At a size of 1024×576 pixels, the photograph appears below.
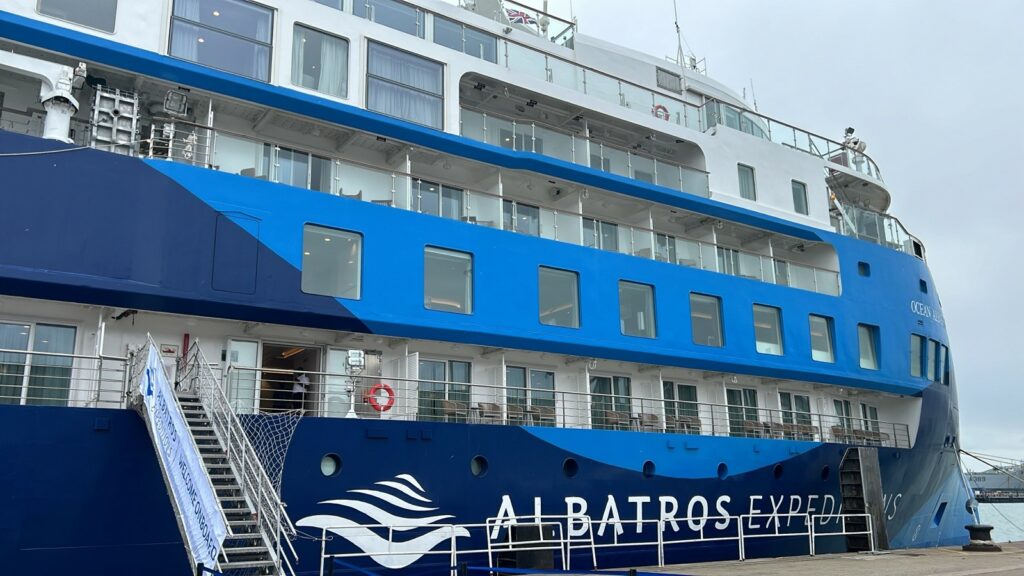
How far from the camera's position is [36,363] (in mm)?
12367

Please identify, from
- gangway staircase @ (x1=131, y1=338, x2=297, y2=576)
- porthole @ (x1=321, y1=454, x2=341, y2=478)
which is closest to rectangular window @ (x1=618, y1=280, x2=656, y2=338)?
porthole @ (x1=321, y1=454, x2=341, y2=478)

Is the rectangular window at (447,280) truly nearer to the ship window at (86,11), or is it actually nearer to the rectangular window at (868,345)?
the ship window at (86,11)

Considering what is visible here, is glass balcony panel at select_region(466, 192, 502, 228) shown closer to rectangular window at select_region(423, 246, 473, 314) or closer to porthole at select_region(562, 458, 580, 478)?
rectangular window at select_region(423, 246, 473, 314)

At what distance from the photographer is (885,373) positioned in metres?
22.8

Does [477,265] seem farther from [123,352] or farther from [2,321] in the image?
[2,321]

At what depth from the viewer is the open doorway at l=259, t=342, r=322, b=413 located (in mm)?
14255

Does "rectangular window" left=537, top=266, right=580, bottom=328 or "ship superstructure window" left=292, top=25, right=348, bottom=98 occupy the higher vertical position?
"ship superstructure window" left=292, top=25, right=348, bottom=98

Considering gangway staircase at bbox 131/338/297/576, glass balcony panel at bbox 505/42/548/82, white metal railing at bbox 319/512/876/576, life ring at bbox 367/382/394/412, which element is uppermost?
glass balcony panel at bbox 505/42/548/82

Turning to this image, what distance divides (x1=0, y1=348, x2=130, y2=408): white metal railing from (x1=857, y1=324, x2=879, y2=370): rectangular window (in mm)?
17682

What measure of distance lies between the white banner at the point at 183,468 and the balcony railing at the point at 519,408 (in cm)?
207

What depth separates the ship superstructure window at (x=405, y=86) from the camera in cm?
1648

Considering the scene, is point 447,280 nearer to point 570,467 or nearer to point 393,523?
point 570,467

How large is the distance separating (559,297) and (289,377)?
5.45 metres

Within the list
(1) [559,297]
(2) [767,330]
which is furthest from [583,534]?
(2) [767,330]
